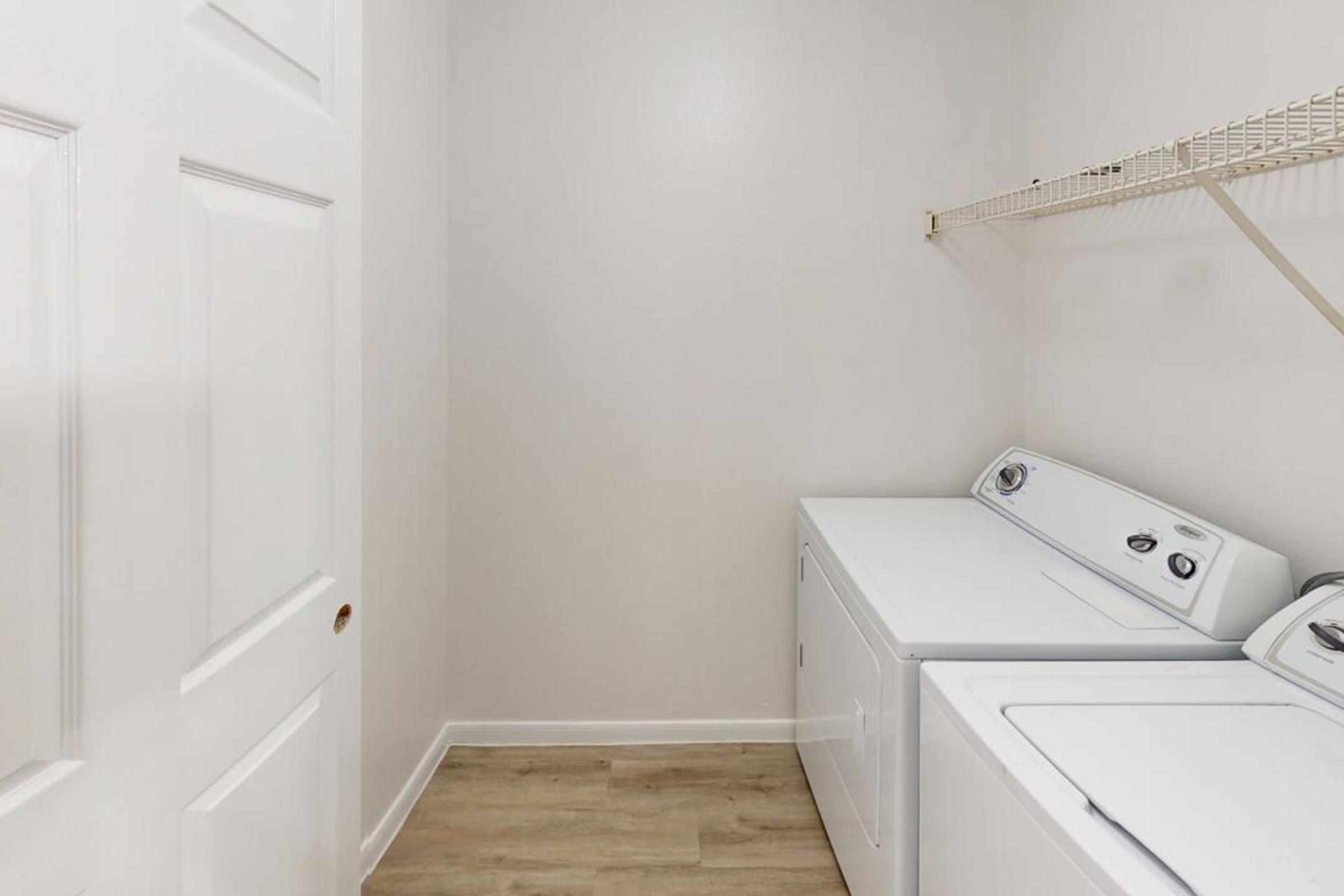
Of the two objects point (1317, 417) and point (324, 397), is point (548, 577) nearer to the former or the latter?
point (324, 397)

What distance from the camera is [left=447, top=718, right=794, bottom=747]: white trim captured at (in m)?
2.58

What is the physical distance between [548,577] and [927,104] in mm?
1826

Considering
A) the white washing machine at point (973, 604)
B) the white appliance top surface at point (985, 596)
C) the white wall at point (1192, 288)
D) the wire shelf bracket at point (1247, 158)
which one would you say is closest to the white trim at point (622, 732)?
the white washing machine at point (973, 604)

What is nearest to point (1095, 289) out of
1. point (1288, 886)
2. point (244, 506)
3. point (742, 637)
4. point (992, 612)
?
point (992, 612)

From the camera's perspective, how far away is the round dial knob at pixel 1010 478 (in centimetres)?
224

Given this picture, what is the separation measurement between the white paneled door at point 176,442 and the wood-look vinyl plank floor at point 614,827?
2.52ft

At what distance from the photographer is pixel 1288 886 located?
762 millimetres

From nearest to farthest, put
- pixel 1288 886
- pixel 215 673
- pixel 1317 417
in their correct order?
pixel 1288 886 < pixel 215 673 < pixel 1317 417

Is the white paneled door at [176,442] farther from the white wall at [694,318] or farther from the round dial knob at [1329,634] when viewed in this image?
the round dial knob at [1329,634]

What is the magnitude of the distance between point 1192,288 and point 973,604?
0.82m

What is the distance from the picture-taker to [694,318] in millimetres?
2529

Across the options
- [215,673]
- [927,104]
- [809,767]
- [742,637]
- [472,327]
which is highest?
[927,104]

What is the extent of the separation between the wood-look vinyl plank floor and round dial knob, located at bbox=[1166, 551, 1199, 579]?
101 centimetres

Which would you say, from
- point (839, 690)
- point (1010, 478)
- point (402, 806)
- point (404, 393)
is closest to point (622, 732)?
point (402, 806)
